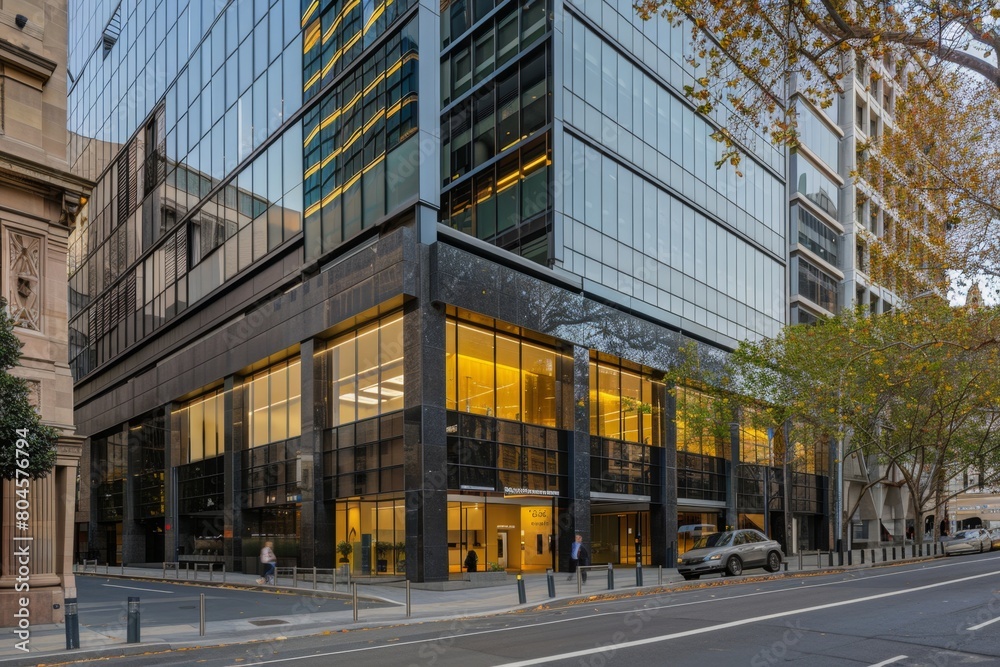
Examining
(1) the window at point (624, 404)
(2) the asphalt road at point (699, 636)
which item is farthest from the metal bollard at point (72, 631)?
(1) the window at point (624, 404)

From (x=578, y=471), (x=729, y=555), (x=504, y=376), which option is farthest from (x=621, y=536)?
(x=504, y=376)

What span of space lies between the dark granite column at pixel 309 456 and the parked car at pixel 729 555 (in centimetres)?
1358

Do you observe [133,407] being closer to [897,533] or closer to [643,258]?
[643,258]

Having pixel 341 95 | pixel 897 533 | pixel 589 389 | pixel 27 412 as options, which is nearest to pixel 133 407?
pixel 341 95

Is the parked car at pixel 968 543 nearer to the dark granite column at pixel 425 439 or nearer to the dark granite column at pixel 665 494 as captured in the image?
the dark granite column at pixel 665 494

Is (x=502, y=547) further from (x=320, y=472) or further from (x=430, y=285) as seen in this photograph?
(x=430, y=285)

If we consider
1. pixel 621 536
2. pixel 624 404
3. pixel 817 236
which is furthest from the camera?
pixel 817 236

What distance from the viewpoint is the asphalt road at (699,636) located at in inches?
460

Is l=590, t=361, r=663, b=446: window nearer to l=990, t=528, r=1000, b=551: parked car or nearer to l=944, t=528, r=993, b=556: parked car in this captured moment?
l=944, t=528, r=993, b=556: parked car

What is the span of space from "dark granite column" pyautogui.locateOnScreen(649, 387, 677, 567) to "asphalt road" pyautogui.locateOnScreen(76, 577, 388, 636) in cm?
1843

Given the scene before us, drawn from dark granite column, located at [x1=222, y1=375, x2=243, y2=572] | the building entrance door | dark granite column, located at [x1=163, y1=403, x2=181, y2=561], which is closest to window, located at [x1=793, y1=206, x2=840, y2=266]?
the building entrance door

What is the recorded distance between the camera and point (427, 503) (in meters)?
27.4

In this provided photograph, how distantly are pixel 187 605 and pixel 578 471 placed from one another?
1540cm

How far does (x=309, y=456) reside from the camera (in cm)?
3281
